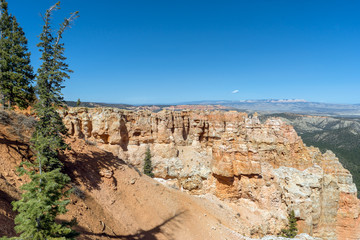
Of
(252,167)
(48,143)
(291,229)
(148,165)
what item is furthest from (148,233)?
(291,229)

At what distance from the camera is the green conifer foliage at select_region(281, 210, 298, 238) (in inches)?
950

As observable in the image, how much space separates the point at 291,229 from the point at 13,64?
3663 cm

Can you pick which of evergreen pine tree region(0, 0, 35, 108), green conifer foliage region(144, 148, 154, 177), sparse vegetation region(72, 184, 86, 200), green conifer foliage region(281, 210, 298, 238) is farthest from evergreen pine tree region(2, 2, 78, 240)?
green conifer foliage region(281, 210, 298, 238)

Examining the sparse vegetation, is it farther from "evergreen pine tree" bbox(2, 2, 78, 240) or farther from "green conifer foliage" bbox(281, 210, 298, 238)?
"green conifer foliage" bbox(281, 210, 298, 238)

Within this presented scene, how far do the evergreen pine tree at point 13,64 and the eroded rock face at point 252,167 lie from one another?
27.6 ft

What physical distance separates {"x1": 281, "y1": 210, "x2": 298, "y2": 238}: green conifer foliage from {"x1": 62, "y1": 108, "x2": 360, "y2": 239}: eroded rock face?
720mm

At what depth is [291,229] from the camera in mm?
24734

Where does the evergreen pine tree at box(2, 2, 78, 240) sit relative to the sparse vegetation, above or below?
above

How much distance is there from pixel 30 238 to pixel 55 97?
939 centimetres

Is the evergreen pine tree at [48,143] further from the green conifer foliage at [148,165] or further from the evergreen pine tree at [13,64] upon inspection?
the green conifer foliage at [148,165]

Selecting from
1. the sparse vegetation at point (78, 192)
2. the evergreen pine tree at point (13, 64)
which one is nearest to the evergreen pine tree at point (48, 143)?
the sparse vegetation at point (78, 192)

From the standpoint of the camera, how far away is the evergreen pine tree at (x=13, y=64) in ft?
58.9

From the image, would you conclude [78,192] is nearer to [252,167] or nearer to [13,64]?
[13,64]

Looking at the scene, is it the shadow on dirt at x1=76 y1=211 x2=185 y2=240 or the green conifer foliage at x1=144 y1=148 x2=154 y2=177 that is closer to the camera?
the shadow on dirt at x1=76 y1=211 x2=185 y2=240
